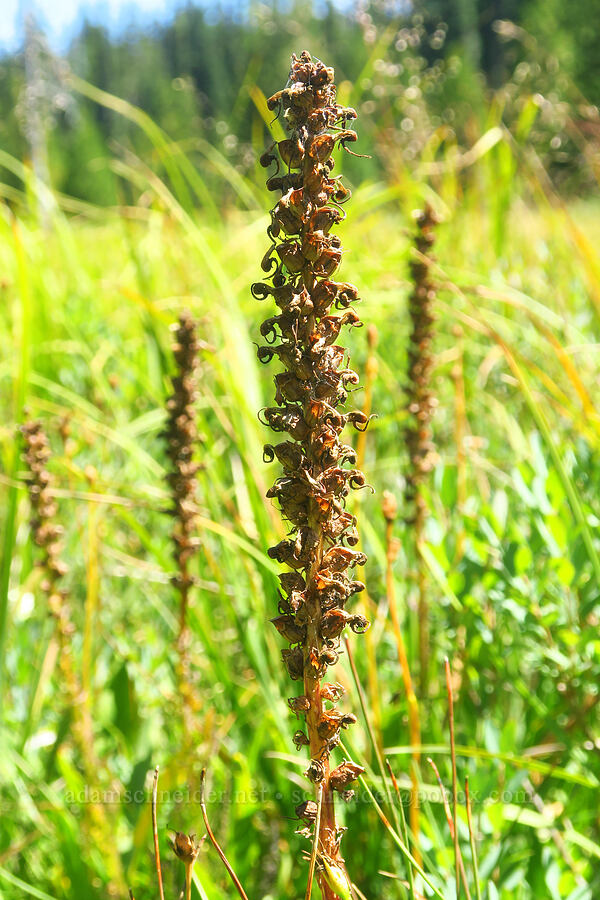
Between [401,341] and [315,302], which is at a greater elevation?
[401,341]

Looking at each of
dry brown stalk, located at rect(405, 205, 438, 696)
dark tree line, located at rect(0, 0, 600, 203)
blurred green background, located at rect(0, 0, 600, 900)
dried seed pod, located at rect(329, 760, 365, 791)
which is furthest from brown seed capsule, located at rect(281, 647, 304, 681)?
dark tree line, located at rect(0, 0, 600, 203)

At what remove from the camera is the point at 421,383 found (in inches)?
66.4

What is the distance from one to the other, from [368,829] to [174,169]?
92.9 inches

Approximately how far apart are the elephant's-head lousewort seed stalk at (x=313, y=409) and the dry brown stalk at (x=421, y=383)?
0.82 m

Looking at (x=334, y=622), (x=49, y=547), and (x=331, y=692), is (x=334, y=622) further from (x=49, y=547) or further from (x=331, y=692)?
(x=49, y=547)

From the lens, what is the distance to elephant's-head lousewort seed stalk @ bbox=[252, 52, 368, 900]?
762 millimetres

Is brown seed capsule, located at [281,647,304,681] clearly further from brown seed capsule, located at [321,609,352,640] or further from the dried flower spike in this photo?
the dried flower spike

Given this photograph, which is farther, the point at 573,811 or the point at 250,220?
the point at 250,220

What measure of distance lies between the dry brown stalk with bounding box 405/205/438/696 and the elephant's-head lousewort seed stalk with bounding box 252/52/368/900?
2.68ft

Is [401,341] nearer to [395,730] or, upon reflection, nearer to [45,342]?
[45,342]

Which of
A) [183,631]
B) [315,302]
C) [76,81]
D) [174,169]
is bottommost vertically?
[183,631]

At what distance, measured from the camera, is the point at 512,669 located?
1.75m

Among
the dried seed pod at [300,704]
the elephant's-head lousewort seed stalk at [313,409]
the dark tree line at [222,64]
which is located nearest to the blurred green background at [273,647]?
the elephant's-head lousewort seed stalk at [313,409]

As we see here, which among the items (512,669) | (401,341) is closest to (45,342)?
(401,341)
